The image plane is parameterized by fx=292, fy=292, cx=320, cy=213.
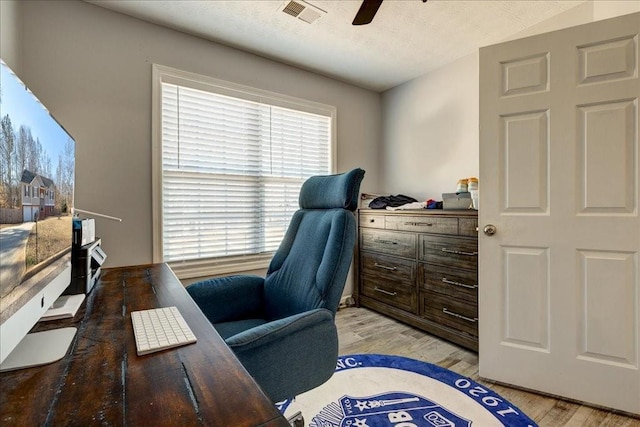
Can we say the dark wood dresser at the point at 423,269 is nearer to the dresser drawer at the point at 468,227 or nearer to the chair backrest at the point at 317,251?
the dresser drawer at the point at 468,227

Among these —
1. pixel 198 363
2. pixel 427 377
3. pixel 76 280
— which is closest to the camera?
pixel 198 363

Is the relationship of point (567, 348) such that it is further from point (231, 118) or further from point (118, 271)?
point (231, 118)

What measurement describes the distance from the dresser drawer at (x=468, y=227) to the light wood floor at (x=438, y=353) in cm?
86

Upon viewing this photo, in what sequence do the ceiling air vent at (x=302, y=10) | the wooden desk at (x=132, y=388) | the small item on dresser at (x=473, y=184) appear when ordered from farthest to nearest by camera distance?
1. the small item on dresser at (x=473, y=184)
2. the ceiling air vent at (x=302, y=10)
3. the wooden desk at (x=132, y=388)

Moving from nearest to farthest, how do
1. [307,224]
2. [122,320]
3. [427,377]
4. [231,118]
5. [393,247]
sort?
1. [122,320]
2. [307,224]
3. [427,377]
4. [231,118]
5. [393,247]

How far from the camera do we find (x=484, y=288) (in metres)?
1.79

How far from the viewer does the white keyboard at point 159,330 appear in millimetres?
727

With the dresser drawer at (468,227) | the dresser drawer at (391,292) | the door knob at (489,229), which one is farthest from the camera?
the dresser drawer at (391,292)

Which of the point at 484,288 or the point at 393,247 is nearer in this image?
the point at 484,288

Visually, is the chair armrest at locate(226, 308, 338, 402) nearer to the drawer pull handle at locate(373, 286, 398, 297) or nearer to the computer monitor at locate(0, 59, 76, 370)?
the computer monitor at locate(0, 59, 76, 370)

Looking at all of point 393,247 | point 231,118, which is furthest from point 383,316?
point 231,118

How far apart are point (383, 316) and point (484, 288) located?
1213 mm

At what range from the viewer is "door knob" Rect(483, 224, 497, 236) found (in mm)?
1749

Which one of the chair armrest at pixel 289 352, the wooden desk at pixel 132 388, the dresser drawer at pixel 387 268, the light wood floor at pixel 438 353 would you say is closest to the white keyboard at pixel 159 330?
the wooden desk at pixel 132 388
